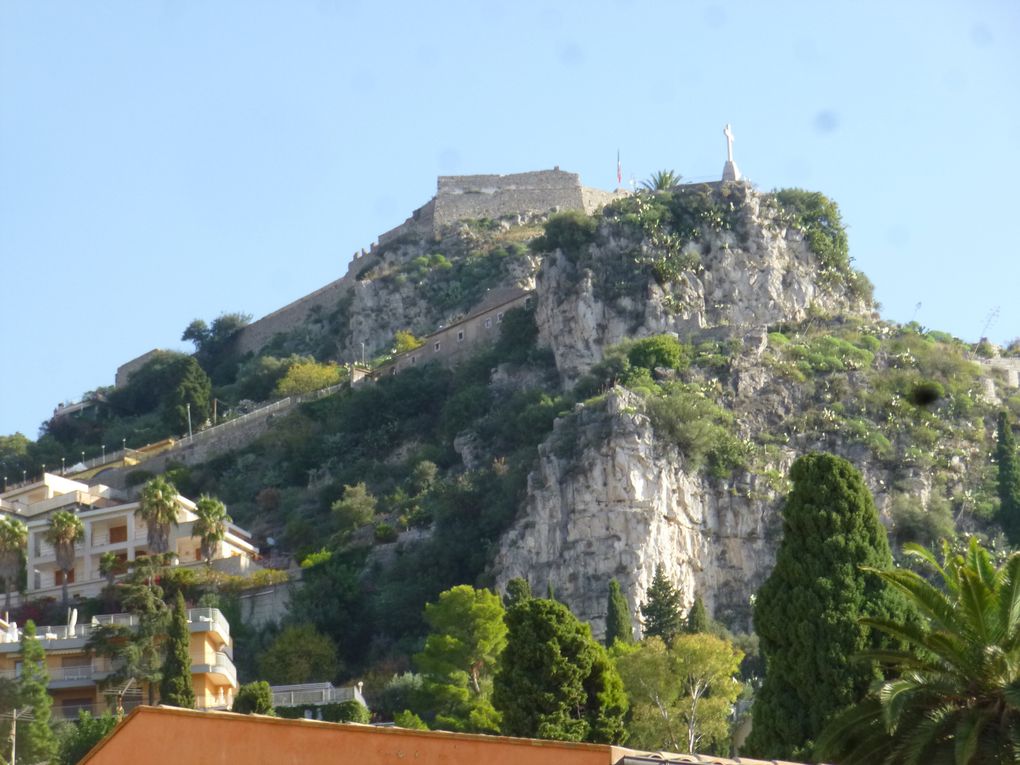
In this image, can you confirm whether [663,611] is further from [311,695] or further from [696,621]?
[311,695]

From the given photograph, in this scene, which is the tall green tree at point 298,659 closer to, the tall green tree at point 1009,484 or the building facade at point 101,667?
the building facade at point 101,667

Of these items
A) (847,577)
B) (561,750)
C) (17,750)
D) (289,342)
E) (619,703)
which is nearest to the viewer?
(561,750)

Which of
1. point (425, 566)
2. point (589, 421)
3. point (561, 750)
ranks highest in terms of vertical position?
point (589, 421)

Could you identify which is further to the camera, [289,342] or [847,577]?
[289,342]

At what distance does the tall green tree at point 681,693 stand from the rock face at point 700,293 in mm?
29894

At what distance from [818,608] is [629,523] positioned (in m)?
30.4

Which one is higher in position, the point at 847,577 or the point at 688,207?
the point at 688,207

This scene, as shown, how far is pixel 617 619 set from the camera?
56688 millimetres

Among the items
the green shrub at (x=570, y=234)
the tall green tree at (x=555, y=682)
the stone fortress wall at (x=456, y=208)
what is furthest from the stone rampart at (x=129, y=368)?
the tall green tree at (x=555, y=682)

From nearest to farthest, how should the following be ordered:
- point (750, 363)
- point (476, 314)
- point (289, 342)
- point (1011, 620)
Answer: point (1011, 620)
point (750, 363)
point (476, 314)
point (289, 342)

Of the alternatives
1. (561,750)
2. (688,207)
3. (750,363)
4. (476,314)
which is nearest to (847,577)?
(561,750)

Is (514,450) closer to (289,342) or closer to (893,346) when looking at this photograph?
(893,346)

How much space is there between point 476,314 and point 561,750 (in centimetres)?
6737

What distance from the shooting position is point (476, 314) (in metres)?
88.2
